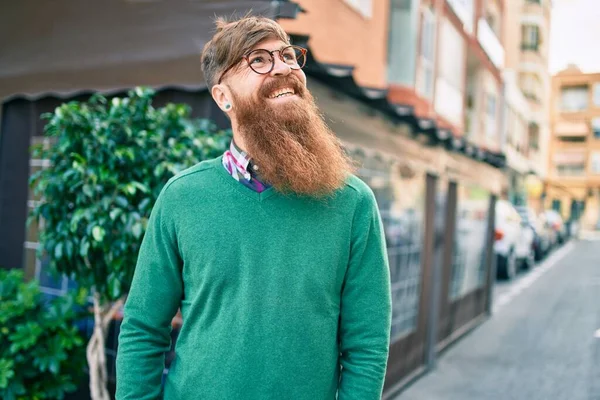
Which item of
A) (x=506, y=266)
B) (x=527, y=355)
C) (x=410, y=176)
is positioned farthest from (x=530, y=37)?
(x=410, y=176)

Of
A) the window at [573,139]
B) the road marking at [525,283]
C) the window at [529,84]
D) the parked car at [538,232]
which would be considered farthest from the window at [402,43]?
the window at [573,139]

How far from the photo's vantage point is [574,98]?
168 ft

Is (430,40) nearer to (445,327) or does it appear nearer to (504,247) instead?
(504,247)

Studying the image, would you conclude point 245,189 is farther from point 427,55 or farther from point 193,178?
point 427,55

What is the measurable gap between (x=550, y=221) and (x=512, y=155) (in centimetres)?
526

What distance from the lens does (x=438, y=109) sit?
570 inches

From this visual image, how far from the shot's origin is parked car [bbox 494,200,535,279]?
45.0 ft

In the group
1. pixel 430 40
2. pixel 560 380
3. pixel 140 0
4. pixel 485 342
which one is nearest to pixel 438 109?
pixel 430 40

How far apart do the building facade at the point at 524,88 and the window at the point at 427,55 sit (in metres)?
14.1

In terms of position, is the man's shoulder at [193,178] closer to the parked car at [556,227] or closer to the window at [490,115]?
the window at [490,115]

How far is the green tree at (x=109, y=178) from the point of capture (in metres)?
3.14

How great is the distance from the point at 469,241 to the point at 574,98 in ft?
159

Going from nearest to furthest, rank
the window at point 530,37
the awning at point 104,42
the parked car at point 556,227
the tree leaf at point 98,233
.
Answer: the tree leaf at point 98,233
the awning at point 104,42
the parked car at point 556,227
the window at point 530,37

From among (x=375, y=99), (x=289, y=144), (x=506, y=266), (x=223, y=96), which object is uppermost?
(x=375, y=99)
